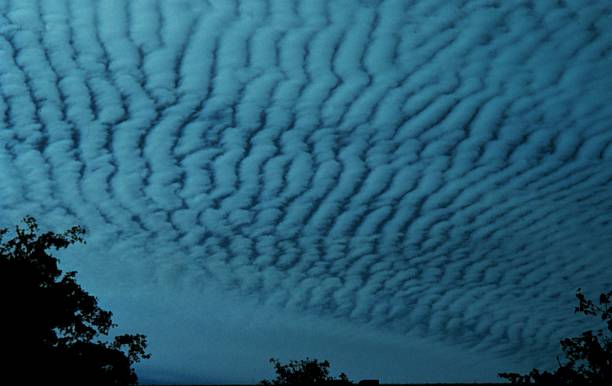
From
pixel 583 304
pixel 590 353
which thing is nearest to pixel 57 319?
pixel 583 304

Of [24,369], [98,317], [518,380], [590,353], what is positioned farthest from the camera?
[518,380]

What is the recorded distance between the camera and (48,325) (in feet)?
86.6

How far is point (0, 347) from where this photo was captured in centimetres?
2398

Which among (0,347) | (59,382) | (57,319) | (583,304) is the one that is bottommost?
(59,382)

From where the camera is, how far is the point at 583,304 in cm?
3197

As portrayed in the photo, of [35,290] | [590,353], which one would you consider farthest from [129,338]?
[590,353]

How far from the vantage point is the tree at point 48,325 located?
79.1ft

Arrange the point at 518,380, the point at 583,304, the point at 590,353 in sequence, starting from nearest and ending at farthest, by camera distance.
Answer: the point at 583,304
the point at 590,353
the point at 518,380

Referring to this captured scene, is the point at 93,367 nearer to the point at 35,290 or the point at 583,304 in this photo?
the point at 35,290

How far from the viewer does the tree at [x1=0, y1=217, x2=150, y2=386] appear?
24.1 metres

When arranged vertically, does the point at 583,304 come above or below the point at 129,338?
above

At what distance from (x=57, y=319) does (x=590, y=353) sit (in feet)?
111

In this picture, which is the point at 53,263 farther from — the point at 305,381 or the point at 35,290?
the point at 305,381

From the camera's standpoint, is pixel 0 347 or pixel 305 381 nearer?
pixel 0 347
